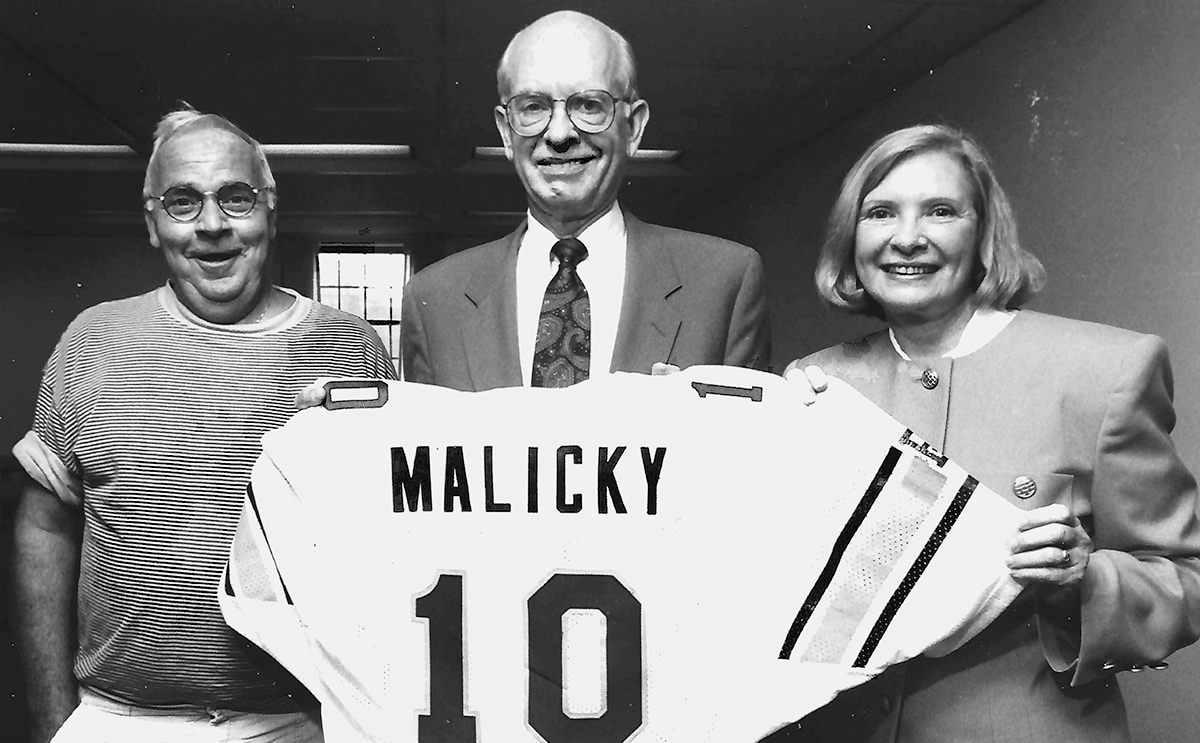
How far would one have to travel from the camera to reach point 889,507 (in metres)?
1.14

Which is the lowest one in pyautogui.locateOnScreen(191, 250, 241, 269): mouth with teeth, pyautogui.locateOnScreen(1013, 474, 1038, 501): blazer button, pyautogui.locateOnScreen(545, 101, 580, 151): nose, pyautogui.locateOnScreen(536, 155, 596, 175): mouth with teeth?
pyautogui.locateOnScreen(1013, 474, 1038, 501): blazer button

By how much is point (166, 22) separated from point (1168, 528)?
87.2 inches

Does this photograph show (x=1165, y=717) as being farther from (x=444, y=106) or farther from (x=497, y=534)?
(x=444, y=106)

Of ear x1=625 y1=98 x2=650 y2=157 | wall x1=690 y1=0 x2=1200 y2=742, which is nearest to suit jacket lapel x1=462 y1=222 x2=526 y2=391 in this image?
ear x1=625 y1=98 x2=650 y2=157

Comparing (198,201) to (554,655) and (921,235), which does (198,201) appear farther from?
(921,235)

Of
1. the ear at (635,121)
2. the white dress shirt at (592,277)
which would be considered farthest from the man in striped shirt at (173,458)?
the ear at (635,121)

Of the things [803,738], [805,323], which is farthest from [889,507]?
[805,323]

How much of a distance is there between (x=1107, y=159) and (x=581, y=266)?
160 centimetres

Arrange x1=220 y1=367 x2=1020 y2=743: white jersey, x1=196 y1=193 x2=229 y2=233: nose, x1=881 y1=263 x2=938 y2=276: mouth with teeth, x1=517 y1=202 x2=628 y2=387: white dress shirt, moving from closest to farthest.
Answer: x1=220 y1=367 x2=1020 y2=743: white jersey → x1=881 y1=263 x2=938 y2=276: mouth with teeth → x1=196 y1=193 x2=229 y2=233: nose → x1=517 y1=202 x2=628 y2=387: white dress shirt

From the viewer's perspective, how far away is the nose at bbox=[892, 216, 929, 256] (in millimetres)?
1249

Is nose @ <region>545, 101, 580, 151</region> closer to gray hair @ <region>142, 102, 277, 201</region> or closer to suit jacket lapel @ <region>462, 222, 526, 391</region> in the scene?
suit jacket lapel @ <region>462, 222, 526, 391</region>

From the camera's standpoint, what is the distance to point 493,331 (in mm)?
1482

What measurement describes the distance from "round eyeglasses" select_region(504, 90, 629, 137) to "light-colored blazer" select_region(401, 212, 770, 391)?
0.60 feet

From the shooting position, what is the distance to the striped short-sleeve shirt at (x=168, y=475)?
1324 millimetres
